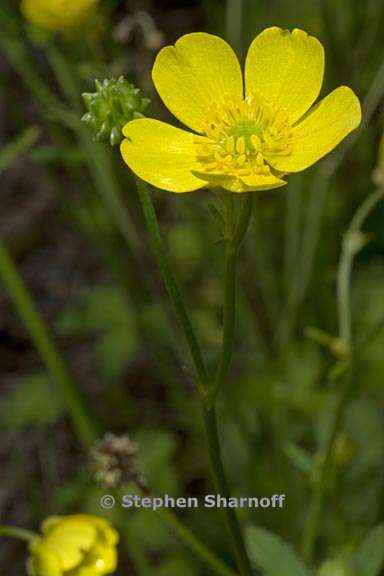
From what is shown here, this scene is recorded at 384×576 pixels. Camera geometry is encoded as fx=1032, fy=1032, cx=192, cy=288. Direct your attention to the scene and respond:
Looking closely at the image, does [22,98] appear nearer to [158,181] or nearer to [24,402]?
[24,402]

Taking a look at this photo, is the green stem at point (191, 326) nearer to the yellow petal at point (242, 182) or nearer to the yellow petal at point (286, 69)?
the yellow petal at point (242, 182)

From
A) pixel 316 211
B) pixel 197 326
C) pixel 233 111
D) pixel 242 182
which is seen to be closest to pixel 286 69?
pixel 233 111

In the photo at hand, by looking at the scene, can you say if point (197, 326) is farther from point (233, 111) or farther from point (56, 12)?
point (233, 111)

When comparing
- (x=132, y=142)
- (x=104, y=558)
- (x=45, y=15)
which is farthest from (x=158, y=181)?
(x=45, y=15)

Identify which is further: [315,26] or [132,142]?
[315,26]

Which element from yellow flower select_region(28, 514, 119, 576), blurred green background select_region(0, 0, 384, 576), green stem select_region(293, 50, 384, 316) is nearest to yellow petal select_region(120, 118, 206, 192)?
yellow flower select_region(28, 514, 119, 576)

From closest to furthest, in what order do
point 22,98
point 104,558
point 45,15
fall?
point 104,558
point 45,15
point 22,98

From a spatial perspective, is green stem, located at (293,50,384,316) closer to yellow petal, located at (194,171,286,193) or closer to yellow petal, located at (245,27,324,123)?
yellow petal, located at (245,27,324,123)

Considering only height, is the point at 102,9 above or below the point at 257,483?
above
